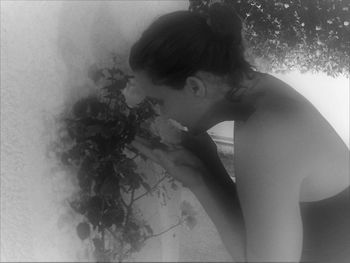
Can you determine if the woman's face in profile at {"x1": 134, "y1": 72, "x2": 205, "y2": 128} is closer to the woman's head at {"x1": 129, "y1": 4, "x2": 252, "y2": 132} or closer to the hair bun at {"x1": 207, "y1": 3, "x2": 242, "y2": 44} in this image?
the woman's head at {"x1": 129, "y1": 4, "x2": 252, "y2": 132}

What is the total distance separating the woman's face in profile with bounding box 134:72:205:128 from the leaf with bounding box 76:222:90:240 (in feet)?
0.89

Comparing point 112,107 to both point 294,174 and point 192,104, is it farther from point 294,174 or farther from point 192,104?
point 294,174

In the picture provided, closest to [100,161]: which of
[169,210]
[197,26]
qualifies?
[169,210]

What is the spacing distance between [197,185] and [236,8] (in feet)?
1.45

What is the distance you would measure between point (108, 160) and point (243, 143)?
10.5 inches

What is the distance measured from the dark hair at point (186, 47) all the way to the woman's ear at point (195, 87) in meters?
0.01

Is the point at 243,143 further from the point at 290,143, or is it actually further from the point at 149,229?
the point at 149,229

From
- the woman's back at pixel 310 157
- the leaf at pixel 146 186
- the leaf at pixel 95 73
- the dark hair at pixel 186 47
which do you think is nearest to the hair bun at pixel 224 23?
the dark hair at pixel 186 47

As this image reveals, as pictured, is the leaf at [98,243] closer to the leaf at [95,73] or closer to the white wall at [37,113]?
the white wall at [37,113]

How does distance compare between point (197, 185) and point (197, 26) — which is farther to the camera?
point (197, 185)

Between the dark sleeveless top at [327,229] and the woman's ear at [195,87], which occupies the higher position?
the woman's ear at [195,87]

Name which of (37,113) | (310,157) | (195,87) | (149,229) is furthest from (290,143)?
(37,113)

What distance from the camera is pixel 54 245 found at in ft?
2.64

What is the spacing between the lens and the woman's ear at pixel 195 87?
0.81 m
